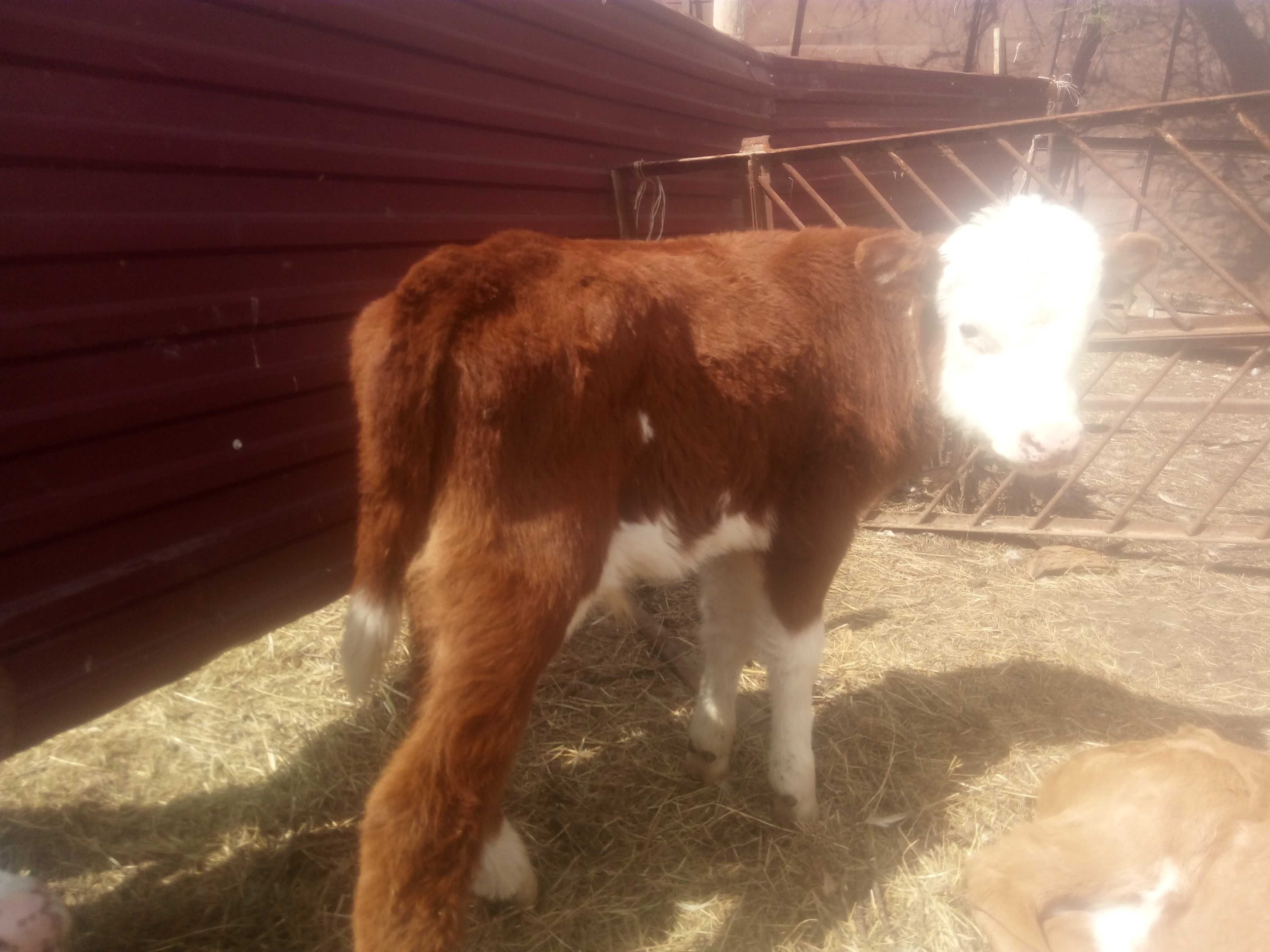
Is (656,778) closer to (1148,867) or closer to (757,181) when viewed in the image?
(1148,867)

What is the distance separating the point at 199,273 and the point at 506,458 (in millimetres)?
1551

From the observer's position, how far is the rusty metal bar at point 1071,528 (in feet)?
12.5

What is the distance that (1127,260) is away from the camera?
2406 millimetres

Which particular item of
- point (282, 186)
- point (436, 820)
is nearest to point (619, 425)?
point (436, 820)

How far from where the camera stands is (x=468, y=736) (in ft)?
5.09

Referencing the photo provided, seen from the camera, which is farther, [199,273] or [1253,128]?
[1253,128]

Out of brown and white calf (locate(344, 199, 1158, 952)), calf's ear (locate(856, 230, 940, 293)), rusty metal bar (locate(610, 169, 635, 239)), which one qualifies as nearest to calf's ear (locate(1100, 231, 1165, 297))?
brown and white calf (locate(344, 199, 1158, 952))

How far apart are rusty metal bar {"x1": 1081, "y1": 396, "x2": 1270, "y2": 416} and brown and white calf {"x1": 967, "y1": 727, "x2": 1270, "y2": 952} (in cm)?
265

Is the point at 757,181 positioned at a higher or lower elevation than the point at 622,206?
higher

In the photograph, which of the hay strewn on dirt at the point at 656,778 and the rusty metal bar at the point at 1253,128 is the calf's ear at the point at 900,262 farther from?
the rusty metal bar at the point at 1253,128

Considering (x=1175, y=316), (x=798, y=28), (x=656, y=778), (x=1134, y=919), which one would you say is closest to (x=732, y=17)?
(x=798, y=28)

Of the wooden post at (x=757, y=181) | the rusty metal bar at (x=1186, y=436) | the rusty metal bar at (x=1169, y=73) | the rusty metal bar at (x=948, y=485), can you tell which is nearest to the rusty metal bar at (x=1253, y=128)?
the rusty metal bar at (x=1186, y=436)

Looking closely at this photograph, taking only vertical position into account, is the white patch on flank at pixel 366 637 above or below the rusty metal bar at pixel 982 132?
below

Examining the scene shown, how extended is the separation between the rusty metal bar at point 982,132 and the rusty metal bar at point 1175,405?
1439mm
